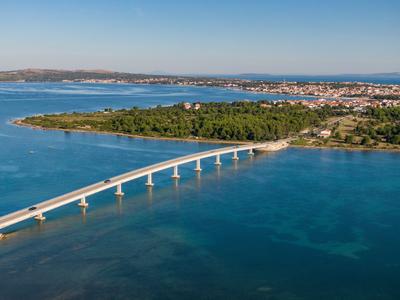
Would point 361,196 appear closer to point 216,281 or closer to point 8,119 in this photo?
point 216,281

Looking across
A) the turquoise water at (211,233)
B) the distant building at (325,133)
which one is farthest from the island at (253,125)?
the turquoise water at (211,233)

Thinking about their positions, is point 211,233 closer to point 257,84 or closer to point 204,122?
point 204,122

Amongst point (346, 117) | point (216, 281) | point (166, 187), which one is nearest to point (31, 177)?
point (166, 187)

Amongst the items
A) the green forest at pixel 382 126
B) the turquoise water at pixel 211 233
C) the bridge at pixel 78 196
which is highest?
the green forest at pixel 382 126

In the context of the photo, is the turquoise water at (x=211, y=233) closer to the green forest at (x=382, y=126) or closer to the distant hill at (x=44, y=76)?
the green forest at (x=382, y=126)

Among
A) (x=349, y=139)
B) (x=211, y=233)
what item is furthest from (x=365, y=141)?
(x=211, y=233)
